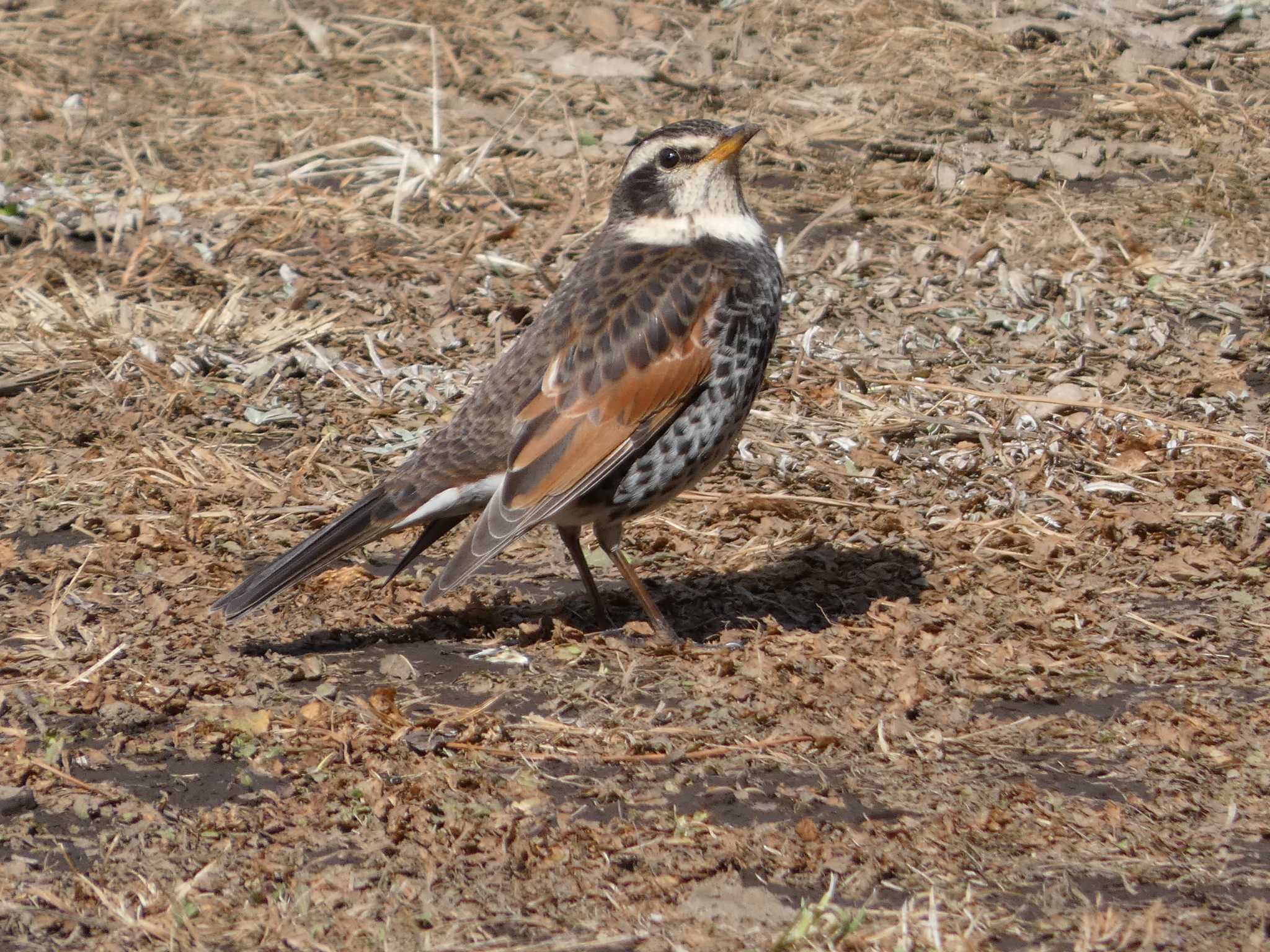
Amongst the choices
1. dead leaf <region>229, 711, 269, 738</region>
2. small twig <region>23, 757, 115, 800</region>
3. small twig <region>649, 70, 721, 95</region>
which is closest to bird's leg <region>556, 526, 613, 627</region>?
dead leaf <region>229, 711, 269, 738</region>

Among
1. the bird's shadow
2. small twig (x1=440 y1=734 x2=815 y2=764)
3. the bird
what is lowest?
the bird's shadow

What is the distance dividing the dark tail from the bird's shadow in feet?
1.01

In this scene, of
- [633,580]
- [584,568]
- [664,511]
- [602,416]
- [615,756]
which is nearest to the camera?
[615,756]

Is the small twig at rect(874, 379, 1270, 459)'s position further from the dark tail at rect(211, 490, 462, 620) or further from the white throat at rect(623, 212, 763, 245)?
the dark tail at rect(211, 490, 462, 620)

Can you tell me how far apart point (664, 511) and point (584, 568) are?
1135mm

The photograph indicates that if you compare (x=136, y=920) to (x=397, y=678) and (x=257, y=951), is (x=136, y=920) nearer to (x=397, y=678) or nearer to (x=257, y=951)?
(x=257, y=951)

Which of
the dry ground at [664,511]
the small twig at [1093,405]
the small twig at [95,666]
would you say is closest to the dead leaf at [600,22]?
the dry ground at [664,511]

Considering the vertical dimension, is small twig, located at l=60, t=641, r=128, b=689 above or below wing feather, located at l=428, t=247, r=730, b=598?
below

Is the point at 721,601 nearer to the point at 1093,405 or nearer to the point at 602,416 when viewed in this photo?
the point at 602,416

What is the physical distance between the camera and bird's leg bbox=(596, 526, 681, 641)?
6.14 meters

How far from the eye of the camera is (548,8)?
12.8 m

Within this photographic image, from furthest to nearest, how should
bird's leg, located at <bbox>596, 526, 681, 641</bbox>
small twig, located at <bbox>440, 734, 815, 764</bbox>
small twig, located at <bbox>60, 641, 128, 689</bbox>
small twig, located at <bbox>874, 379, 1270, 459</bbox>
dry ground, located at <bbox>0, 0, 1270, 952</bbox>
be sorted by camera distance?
small twig, located at <bbox>874, 379, 1270, 459</bbox>
bird's leg, located at <bbox>596, 526, 681, 641</bbox>
small twig, located at <bbox>60, 641, 128, 689</bbox>
small twig, located at <bbox>440, 734, 815, 764</bbox>
dry ground, located at <bbox>0, 0, 1270, 952</bbox>

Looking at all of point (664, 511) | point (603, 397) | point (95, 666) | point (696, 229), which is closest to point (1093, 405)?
point (664, 511)

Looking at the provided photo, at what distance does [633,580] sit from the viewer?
6188mm
